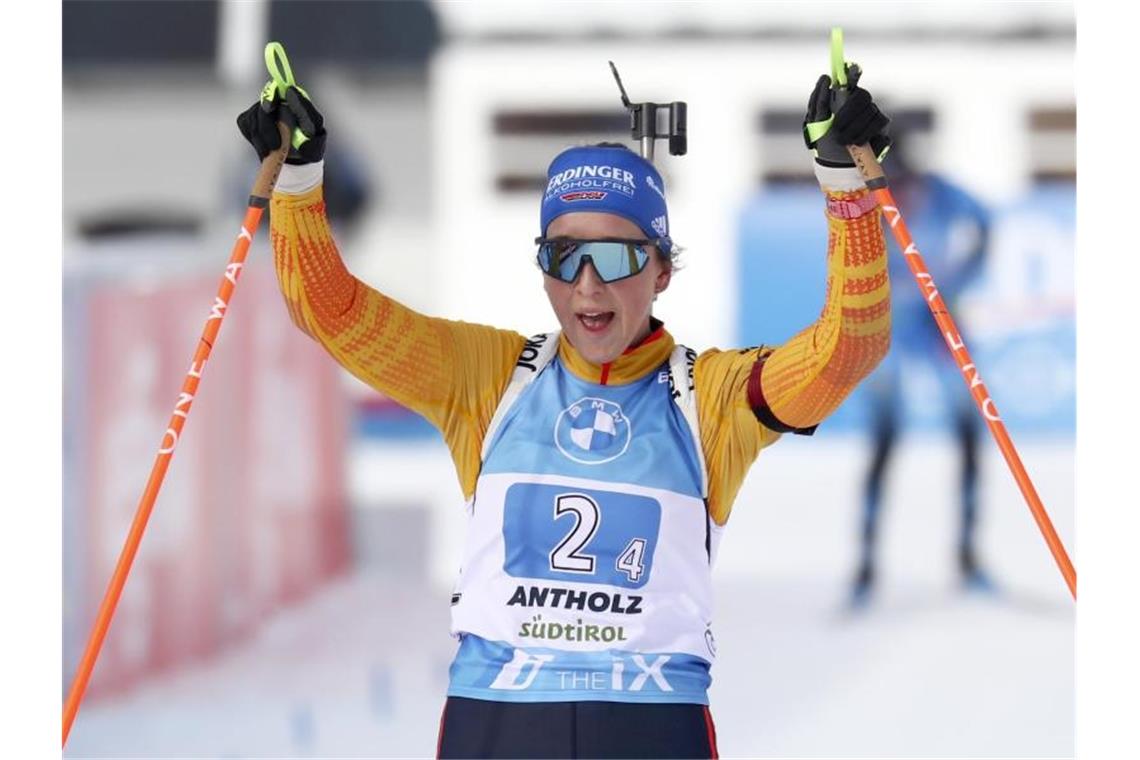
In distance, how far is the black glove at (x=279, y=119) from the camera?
2.41m

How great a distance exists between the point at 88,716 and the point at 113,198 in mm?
5290

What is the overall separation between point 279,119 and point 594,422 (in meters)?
0.64

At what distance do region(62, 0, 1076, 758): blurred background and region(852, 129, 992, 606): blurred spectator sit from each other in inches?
0.8

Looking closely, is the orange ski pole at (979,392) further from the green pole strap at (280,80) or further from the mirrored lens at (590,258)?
the green pole strap at (280,80)

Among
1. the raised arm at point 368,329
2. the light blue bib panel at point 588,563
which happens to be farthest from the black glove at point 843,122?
the raised arm at point 368,329

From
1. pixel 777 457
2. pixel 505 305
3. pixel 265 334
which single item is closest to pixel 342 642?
pixel 265 334

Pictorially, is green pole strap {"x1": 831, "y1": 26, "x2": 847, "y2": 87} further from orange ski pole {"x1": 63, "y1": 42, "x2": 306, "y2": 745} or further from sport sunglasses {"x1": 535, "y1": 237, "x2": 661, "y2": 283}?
orange ski pole {"x1": 63, "y1": 42, "x2": 306, "y2": 745}

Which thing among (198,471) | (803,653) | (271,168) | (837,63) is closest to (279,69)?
(271,168)

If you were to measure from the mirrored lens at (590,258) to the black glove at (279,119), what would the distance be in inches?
14.7

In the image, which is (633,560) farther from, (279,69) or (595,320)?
(279,69)

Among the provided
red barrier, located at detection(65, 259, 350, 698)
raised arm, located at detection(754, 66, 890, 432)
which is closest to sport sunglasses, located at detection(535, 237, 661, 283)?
raised arm, located at detection(754, 66, 890, 432)

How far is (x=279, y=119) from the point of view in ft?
7.95

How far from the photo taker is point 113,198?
10133mm

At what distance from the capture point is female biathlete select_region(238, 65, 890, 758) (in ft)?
7.64
